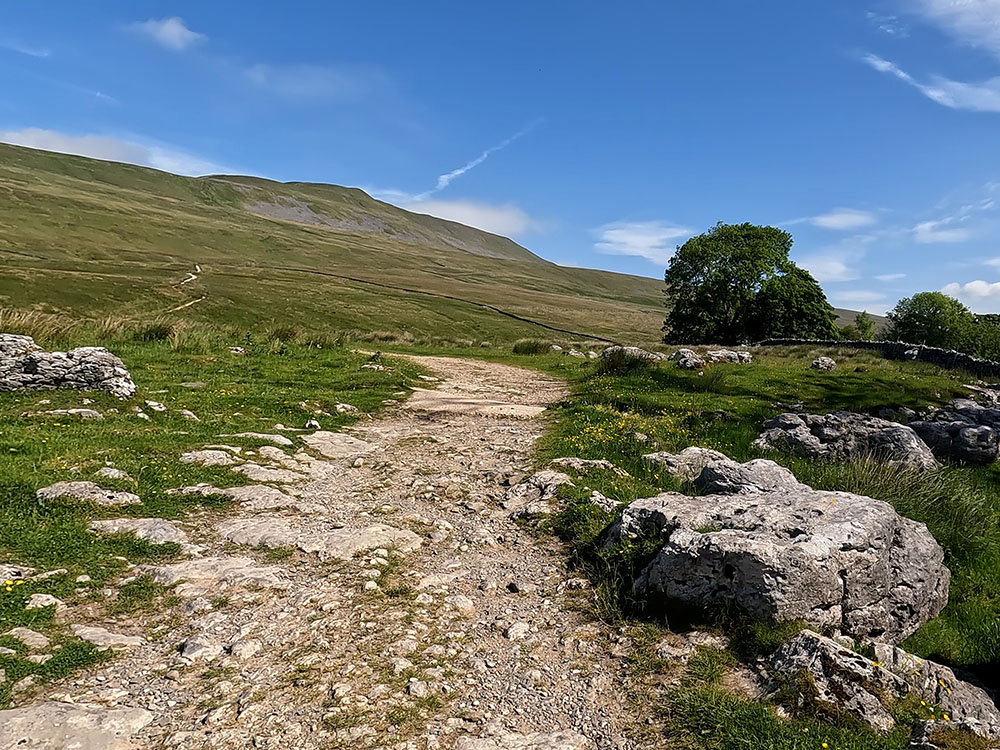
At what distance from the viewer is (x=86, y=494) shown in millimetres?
7125

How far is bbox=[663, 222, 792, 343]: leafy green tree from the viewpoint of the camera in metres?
53.5

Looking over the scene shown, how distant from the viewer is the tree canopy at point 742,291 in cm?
5188

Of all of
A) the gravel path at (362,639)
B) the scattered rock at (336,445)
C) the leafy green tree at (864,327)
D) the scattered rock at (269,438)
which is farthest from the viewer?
the leafy green tree at (864,327)

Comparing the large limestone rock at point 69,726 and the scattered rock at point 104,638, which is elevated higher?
the large limestone rock at point 69,726

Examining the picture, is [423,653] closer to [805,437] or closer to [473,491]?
[473,491]

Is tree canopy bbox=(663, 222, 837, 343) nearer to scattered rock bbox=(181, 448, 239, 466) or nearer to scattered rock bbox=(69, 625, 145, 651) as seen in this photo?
scattered rock bbox=(181, 448, 239, 466)

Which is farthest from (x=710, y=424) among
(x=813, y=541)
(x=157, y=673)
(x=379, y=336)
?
(x=379, y=336)

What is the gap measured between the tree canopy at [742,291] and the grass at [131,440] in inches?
1673

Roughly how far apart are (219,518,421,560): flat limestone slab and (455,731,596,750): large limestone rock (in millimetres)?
3132

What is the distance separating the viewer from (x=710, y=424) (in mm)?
13336

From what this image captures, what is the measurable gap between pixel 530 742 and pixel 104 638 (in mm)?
3723

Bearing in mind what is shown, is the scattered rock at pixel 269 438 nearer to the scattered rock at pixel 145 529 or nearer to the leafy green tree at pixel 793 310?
the scattered rock at pixel 145 529

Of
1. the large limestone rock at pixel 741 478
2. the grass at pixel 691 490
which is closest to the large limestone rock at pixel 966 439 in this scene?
the grass at pixel 691 490

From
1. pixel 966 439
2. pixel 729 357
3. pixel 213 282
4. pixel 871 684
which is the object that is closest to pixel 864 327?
pixel 729 357
